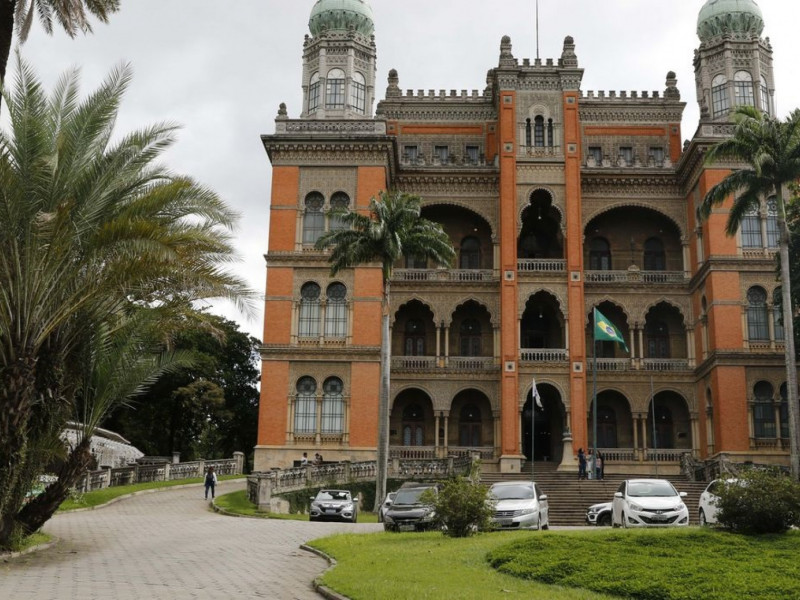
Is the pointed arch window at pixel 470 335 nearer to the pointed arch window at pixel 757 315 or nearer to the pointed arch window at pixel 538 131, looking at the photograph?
the pointed arch window at pixel 538 131

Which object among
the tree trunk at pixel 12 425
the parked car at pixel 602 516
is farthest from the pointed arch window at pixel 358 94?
the tree trunk at pixel 12 425

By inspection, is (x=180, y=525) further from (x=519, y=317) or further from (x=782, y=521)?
(x=519, y=317)

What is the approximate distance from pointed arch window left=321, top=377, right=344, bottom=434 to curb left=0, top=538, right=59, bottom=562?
21.7m

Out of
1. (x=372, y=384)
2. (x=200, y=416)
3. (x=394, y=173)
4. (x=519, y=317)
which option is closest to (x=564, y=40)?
(x=394, y=173)

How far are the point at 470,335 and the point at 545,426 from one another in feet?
19.6

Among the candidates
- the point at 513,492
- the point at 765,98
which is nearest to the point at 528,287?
the point at 765,98

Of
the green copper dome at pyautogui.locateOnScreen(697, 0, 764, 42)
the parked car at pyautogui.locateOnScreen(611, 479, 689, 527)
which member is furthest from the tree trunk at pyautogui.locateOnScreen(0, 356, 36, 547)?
the green copper dome at pyautogui.locateOnScreen(697, 0, 764, 42)

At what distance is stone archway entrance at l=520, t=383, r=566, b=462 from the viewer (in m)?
45.6

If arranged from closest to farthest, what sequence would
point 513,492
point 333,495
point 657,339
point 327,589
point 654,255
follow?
point 327,589 → point 513,492 → point 333,495 → point 657,339 → point 654,255

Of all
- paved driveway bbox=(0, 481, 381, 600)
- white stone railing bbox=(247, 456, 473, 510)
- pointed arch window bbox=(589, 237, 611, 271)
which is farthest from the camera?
pointed arch window bbox=(589, 237, 611, 271)

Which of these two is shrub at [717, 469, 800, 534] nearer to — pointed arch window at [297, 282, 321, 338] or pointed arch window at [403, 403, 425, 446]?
pointed arch window at [297, 282, 321, 338]

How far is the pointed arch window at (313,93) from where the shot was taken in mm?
45906

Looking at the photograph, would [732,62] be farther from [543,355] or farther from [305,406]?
[305,406]

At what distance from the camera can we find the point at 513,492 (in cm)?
2358
